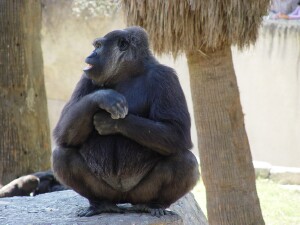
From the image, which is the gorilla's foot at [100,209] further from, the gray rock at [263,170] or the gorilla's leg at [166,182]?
the gray rock at [263,170]

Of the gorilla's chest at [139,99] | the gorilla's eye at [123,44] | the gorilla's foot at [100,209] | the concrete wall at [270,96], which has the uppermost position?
the gorilla's eye at [123,44]

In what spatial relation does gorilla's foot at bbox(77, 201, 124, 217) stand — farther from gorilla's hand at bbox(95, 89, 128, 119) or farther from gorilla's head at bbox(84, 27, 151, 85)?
gorilla's head at bbox(84, 27, 151, 85)

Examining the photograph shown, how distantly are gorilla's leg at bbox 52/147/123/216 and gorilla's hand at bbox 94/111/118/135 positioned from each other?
0.87 ft

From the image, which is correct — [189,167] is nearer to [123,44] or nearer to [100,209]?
[100,209]

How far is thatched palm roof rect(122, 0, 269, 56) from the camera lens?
6.66 metres

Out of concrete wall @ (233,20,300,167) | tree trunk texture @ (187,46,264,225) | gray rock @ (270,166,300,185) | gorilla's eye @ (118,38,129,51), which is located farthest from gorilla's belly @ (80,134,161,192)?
concrete wall @ (233,20,300,167)

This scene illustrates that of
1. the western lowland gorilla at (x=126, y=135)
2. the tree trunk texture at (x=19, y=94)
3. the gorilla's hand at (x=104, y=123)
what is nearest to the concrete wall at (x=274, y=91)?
Answer: the tree trunk texture at (x=19, y=94)

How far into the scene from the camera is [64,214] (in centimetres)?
468

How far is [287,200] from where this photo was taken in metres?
9.60

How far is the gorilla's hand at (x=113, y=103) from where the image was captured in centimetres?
410

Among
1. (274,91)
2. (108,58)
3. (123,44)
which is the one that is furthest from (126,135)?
(274,91)

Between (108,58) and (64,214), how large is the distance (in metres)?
1.11

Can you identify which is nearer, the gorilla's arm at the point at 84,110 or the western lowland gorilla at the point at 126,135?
the gorilla's arm at the point at 84,110

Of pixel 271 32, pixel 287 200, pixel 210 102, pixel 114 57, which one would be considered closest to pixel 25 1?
pixel 210 102
